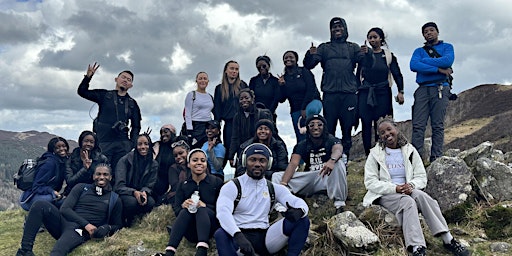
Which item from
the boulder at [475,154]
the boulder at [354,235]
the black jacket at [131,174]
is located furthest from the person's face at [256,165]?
the boulder at [475,154]

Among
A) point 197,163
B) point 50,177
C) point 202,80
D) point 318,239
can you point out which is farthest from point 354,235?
point 50,177

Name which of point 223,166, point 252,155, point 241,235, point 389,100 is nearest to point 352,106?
point 389,100

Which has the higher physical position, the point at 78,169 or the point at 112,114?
the point at 112,114

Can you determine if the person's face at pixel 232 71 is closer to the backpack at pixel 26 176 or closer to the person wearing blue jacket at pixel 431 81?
the person wearing blue jacket at pixel 431 81

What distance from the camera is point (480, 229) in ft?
29.9

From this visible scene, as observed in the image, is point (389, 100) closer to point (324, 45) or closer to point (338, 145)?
point (324, 45)

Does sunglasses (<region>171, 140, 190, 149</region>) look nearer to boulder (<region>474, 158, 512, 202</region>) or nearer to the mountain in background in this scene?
boulder (<region>474, 158, 512, 202</region>)

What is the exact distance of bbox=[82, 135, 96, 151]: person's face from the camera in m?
10.7

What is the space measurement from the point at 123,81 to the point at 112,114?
905 mm

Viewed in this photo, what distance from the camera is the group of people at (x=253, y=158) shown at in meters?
7.76

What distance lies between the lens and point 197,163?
863 centimetres

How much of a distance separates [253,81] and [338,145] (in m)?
3.79

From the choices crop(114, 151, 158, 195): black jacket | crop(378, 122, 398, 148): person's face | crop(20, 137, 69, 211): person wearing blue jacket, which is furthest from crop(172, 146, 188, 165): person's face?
crop(378, 122, 398, 148): person's face

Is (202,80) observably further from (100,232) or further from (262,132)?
(100,232)
